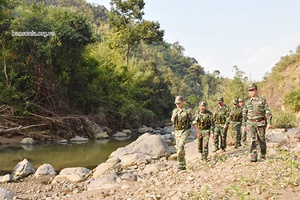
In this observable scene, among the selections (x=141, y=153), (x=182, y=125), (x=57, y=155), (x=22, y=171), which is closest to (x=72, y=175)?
(x=22, y=171)

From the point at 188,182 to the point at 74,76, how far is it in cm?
1649

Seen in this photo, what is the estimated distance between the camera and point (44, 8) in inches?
781

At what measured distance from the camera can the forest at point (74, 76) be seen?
17.6 metres

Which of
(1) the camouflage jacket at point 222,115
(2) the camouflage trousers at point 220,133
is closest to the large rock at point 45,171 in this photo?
(2) the camouflage trousers at point 220,133

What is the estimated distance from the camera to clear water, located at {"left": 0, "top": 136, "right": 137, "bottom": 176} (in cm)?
1114

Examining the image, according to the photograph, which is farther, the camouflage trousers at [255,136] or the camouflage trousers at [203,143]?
the camouflage trousers at [203,143]

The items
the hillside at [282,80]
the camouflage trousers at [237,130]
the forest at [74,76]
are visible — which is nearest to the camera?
the camouflage trousers at [237,130]

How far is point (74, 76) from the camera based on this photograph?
20812mm

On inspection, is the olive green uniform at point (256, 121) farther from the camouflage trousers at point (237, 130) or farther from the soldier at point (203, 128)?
the camouflage trousers at point (237, 130)

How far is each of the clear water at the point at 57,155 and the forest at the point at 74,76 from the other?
1775 mm

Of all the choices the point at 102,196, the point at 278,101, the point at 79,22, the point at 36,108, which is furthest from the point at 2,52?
the point at 278,101

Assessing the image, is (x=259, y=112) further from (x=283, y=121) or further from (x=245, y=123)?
(x=283, y=121)

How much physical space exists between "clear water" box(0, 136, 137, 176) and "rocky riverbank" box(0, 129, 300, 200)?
210 centimetres

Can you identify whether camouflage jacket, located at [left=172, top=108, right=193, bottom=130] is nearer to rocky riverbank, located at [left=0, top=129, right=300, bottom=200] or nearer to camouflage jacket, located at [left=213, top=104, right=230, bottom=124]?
rocky riverbank, located at [left=0, top=129, right=300, bottom=200]
